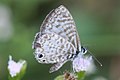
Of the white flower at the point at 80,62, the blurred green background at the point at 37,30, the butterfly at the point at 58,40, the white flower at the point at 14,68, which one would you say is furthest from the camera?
the blurred green background at the point at 37,30

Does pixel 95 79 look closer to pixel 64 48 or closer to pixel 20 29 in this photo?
pixel 20 29

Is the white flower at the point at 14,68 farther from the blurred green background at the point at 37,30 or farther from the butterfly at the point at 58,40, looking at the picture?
the blurred green background at the point at 37,30

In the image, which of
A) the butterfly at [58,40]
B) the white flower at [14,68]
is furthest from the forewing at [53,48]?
the white flower at [14,68]

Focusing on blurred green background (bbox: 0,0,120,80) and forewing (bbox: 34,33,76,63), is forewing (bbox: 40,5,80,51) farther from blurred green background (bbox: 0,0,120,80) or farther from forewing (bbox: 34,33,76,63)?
blurred green background (bbox: 0,0,120,80)

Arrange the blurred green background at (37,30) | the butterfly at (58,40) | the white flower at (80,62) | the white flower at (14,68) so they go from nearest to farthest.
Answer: the butterfly at (58,40), the white flower at (80,62), the white flower at (14,68), the blurred green background at (37,30)

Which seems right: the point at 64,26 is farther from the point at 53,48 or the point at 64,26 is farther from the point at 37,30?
the point at 37,30
